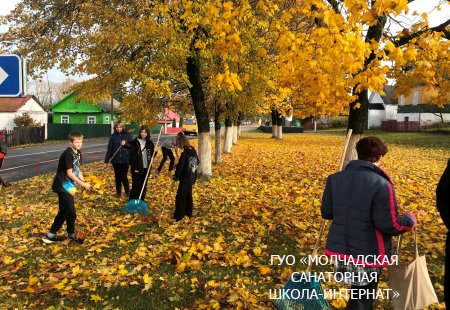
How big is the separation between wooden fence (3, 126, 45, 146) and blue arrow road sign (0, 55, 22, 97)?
3122 centimetres

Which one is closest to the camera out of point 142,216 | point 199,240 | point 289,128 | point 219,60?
point 199,240

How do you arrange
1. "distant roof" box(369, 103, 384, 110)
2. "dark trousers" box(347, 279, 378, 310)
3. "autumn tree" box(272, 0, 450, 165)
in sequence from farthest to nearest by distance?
1. "distant roof" box(369, 103, 384, 110)
2. "autumn tree" box(272, 0, 450, 165)
3. "dark trousers" box(347, 279, 378, 310)

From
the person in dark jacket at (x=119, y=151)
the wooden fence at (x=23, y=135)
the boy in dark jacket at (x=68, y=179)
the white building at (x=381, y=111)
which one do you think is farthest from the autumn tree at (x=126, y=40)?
the white building at (x=381, y=111)

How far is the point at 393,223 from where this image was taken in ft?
10.1

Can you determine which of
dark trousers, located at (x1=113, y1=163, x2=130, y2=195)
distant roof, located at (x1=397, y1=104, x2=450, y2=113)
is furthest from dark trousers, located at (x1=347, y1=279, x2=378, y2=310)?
distant roof, located at (x1=397, y1=104, x2=450, y2=113)

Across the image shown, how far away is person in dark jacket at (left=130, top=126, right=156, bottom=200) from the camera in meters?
8.89

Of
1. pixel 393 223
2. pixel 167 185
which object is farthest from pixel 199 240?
pixel 167 185

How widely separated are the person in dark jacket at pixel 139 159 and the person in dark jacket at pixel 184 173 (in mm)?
1500

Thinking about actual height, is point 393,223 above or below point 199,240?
above

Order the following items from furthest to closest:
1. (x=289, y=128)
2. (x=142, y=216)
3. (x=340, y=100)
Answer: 1. (x=289, y=128)
2. (x=142, y=216)
3. (x=340, y=100)

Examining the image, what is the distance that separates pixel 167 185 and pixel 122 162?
2217 millimetres

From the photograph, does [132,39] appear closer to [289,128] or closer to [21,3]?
[21,3]

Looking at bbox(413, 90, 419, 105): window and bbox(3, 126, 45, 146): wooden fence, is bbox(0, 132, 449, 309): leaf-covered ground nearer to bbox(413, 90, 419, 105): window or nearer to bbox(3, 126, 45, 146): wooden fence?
bbox(3, 126, 45, 146): wooden fence

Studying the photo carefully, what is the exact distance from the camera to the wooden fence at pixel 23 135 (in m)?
31.5
